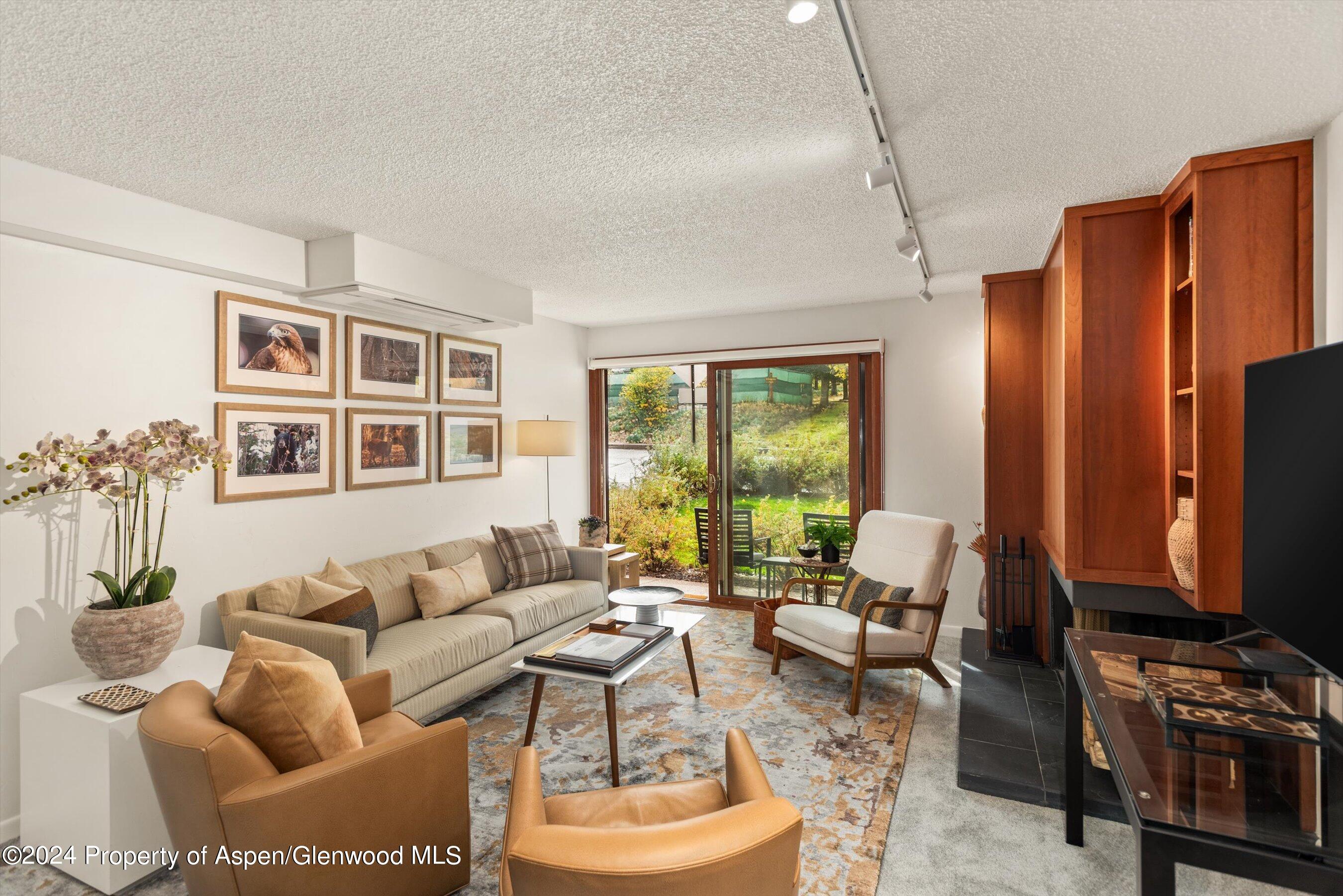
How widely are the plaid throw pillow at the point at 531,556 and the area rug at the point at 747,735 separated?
73 centimetres

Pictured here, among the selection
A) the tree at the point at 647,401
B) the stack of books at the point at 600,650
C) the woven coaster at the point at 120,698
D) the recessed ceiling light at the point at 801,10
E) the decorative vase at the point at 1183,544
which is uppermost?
the recessed ceiling light at the point at 801,10

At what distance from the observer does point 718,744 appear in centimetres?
302

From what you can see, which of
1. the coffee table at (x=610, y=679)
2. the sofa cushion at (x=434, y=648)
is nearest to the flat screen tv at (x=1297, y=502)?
the coffee table at (x=610, y=679)

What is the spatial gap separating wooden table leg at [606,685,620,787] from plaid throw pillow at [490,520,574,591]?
1.79m

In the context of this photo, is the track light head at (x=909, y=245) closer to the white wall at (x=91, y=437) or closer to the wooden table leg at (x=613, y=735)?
the wooden table leg at (x=613, y=735)

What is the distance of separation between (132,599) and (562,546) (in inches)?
101

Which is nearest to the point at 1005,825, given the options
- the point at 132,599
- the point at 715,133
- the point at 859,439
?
the point at 715,133

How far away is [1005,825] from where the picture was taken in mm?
2371

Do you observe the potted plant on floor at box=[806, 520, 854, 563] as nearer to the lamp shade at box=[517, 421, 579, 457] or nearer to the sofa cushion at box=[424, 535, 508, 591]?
the lamp shade at box=[517, 421, 579, 457]

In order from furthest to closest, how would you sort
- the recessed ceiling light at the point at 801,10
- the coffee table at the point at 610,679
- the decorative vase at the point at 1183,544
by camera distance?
the coffee table at the point at 610,679 → the decorative vase at the point at 1183,544 → the recessed ceiling light at the point at 801,10

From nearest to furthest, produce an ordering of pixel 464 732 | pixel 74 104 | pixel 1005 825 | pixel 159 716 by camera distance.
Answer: pixel 159 716 < pixel 74 104 < pixel 464 732 < pixel 1005 825

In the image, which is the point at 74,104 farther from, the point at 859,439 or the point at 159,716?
the point at 859,439

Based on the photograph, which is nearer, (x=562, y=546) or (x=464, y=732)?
(x=464, y=732)

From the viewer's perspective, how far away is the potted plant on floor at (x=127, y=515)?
2357 mm
